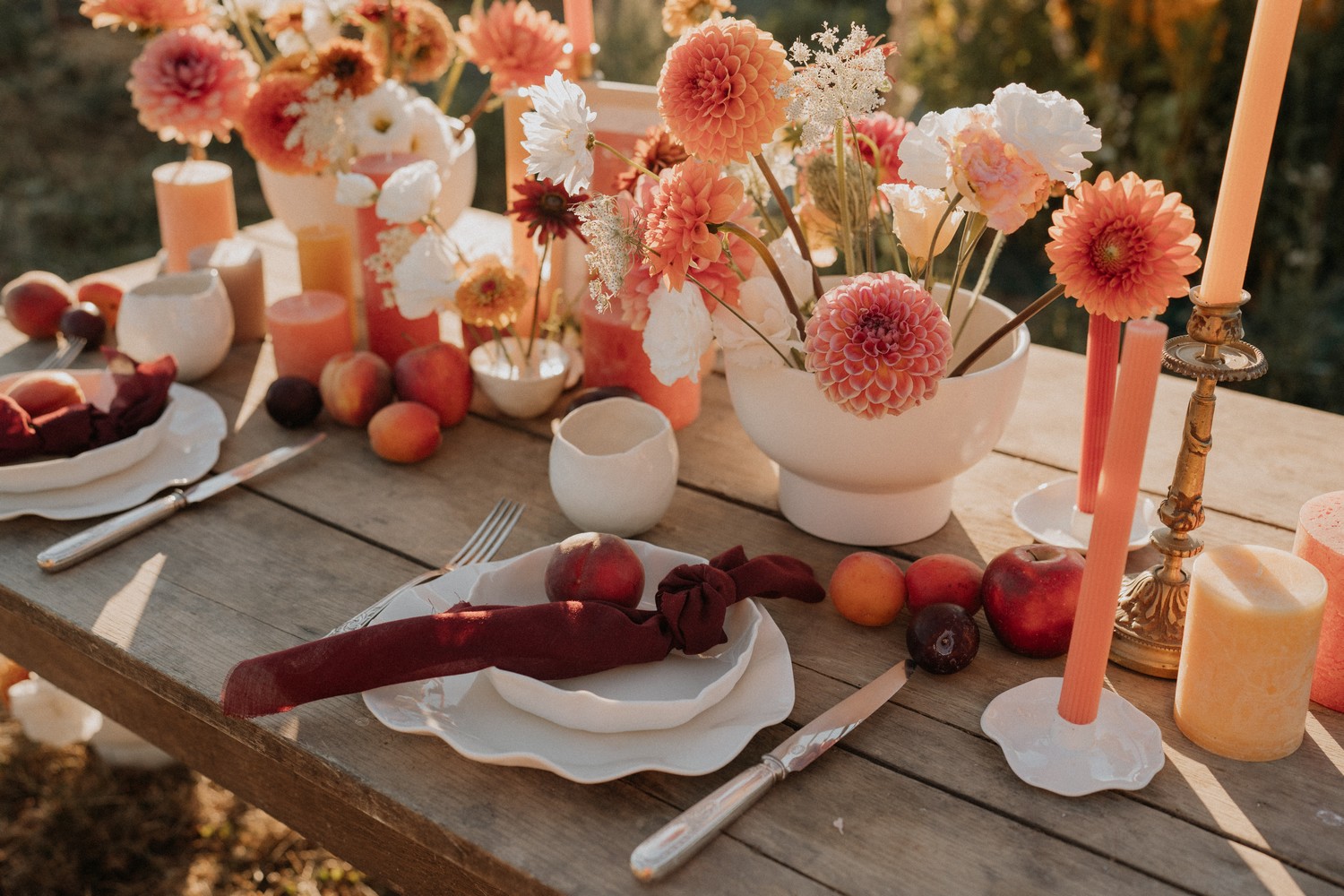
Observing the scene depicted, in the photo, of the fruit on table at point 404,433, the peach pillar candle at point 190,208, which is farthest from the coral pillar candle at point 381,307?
the peach pillar candle at point 190,208

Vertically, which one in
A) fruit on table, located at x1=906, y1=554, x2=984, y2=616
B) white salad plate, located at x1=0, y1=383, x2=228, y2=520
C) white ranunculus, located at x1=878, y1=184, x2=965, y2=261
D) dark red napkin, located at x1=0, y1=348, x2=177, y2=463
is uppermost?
white ranunculus, located at x1=878, y1=184, x2=965, y2=261

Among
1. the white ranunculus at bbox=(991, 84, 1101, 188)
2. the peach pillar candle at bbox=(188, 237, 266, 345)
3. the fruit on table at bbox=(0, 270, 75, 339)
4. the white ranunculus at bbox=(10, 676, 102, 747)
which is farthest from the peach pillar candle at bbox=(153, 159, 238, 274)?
the white ranunculus at bbox=(991, 84, 1101, 188)

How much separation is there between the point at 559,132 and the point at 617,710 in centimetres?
41

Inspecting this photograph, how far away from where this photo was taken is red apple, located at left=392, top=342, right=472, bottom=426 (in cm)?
115

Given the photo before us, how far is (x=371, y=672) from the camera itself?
735 mm

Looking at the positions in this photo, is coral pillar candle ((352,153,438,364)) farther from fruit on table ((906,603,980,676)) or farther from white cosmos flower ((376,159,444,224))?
fruit on table ((906,603,980,676))

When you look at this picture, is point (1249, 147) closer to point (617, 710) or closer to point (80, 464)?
point (617, 710)

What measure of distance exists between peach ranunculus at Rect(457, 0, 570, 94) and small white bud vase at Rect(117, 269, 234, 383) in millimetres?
397

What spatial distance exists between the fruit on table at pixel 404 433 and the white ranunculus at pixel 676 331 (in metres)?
0.33

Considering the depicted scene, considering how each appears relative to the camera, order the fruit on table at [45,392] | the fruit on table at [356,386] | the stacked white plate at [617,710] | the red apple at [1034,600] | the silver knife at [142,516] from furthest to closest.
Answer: the fruit on table at [356,386] → the fruit on table at [45,392] → the silver knife at [142,516] → the red apple at [1034,600] → the stacked white plate at [617,710]

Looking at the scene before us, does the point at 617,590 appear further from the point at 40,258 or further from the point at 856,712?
the point at 40,258

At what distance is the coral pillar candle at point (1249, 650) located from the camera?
2.26ft

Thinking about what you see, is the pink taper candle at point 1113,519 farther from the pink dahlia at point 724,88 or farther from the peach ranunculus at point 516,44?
the peach ranunculus at point 516,44

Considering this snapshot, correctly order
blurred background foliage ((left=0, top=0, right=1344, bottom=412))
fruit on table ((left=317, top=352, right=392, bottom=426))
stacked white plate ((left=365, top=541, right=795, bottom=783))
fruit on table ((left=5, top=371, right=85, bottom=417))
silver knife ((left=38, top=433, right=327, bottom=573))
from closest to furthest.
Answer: stacked white plate ((left=365, top=541, right=795, bottom=783))
silver knife ((left=38, top=433, right=327, bottom=573))
fruit on table ((left=5, top=371, right=85, bottom=417))
fruit on table ((left=317, top=352, right=392, bottom=426))
blurred background foliage ((left=0, top=0, right=1344, bottom=412))
